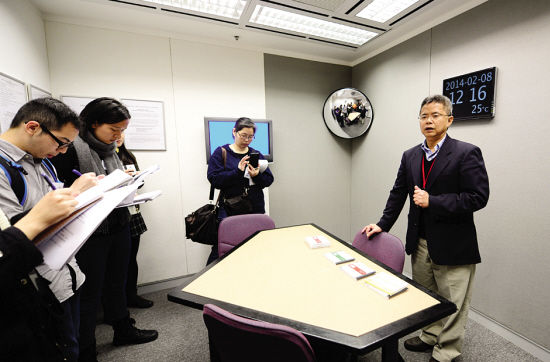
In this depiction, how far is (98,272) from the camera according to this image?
144 cm

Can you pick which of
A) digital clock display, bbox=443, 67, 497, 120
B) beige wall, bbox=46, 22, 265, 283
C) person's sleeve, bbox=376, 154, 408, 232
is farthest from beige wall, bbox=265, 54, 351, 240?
person's sleeve, bbox=376, 154, 408, 232

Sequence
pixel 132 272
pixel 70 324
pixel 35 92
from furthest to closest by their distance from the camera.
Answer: pixel 132 272, pixel 35 92, pixel 70 324

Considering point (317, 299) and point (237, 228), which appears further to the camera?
point (237, 228)

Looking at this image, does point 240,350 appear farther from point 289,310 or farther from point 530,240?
point 530,240

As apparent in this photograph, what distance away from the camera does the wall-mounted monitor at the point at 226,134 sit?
2685 mm

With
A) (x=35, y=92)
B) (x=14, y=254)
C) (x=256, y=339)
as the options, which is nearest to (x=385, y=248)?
(x=256, y=339)

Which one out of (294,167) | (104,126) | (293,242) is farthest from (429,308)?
(294,167)

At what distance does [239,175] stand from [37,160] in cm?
130

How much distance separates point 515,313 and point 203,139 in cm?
322

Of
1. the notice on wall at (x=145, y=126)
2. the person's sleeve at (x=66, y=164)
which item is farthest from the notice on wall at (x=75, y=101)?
the person's sleeve at (x=66, y=164)

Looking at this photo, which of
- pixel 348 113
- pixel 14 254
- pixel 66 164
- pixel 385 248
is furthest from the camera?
pixel 348 113

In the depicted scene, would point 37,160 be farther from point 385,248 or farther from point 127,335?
point 385,248

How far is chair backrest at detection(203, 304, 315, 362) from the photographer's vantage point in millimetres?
708

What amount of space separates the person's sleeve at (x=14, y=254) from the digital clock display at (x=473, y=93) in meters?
2.87
